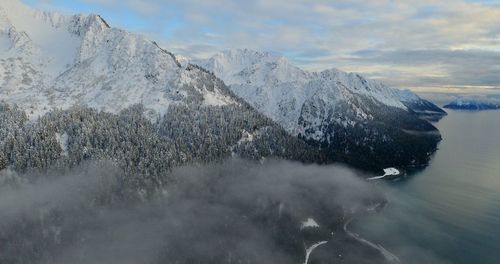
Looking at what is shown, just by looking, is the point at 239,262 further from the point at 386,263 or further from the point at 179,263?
the point at 386,263

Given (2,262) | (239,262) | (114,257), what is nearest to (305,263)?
(239,262)

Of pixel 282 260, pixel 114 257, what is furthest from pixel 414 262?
pixel 114 257

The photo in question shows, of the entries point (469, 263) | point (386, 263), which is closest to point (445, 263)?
point (469, 263)

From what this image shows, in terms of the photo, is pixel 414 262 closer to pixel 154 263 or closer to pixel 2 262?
Result: pixel 154 263

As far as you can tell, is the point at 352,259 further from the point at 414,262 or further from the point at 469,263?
the point at 469,263

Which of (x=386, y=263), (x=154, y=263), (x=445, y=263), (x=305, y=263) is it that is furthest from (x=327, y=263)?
(x=154, y=263)

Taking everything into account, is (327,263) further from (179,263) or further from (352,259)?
(179,263)
